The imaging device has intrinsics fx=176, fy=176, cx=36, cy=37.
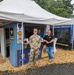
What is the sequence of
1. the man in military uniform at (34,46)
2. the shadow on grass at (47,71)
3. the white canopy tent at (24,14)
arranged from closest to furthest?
the shadow on grass at (47,71)
the white canopy tent at (24,14)
the man in military uniform at (34,46)

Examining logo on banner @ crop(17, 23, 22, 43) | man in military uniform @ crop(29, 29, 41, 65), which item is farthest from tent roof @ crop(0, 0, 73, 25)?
man in military uniform @ crop(29, 29, 41, 65)

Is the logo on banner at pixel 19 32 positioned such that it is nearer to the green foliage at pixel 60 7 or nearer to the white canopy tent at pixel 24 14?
the white canopy tent at pixel 24 14

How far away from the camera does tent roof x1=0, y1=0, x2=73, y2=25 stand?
770 centimetres

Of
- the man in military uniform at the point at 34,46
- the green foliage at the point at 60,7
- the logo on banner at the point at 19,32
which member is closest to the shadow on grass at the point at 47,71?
the man in military uniform at the point at 34,46

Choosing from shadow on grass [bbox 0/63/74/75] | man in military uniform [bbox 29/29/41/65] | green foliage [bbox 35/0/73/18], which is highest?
green foliage [bbox 35/0/73/18]

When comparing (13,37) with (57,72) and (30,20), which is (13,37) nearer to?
(30,20)

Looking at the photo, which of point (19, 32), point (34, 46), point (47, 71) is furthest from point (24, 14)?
point (47, 71)

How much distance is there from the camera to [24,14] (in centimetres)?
808

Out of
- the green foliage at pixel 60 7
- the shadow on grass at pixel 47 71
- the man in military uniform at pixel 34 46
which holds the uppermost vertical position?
the green foliage at pixel 60 7

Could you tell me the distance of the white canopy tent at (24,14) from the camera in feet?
25.2

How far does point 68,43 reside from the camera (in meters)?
14.0

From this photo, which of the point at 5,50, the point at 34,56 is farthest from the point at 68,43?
the point at 34,56

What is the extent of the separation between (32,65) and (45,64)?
0.70m

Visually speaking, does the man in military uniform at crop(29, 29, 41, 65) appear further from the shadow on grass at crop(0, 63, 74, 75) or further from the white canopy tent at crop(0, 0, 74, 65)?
the white canopy tent at crop(0, 0, 74, 65)
